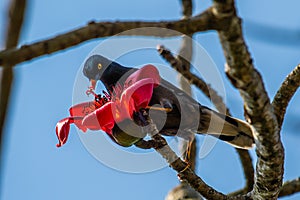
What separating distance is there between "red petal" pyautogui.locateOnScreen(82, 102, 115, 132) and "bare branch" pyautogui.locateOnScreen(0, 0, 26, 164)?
168 cm

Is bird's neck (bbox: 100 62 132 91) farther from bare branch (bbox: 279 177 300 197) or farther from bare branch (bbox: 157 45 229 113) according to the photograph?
bare branch (bbox: 279 177 300 197)

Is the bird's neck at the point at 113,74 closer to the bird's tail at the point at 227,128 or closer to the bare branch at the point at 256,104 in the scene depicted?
the bird's tail at the point at 227,128

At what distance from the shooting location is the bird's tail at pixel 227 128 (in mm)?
4270

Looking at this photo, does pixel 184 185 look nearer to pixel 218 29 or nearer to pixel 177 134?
pixel 177 134

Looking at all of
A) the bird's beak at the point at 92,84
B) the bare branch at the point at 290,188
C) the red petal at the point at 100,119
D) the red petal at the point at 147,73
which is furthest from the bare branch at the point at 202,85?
the red petal at the point at 100,119

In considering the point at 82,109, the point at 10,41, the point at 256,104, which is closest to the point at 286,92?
the point at 256,104

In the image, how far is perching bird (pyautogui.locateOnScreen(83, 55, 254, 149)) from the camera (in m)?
3.87

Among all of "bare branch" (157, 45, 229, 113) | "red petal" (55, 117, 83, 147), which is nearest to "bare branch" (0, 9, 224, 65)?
"red petal" (55, 117, 83, 147)

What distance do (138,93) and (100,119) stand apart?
236 millimetres

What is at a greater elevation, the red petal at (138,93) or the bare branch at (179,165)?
the red petal at (138,93)

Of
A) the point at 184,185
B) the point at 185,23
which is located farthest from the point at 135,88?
the point at 185,23

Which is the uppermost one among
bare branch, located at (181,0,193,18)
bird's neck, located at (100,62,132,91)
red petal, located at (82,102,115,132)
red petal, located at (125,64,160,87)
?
bare branch, located at (181,0,193,18)

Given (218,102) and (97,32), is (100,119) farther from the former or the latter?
(218,102)

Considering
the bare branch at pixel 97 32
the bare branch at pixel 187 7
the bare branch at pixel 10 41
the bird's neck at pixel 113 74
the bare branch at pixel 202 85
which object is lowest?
the bare branch at pixel 10 41
